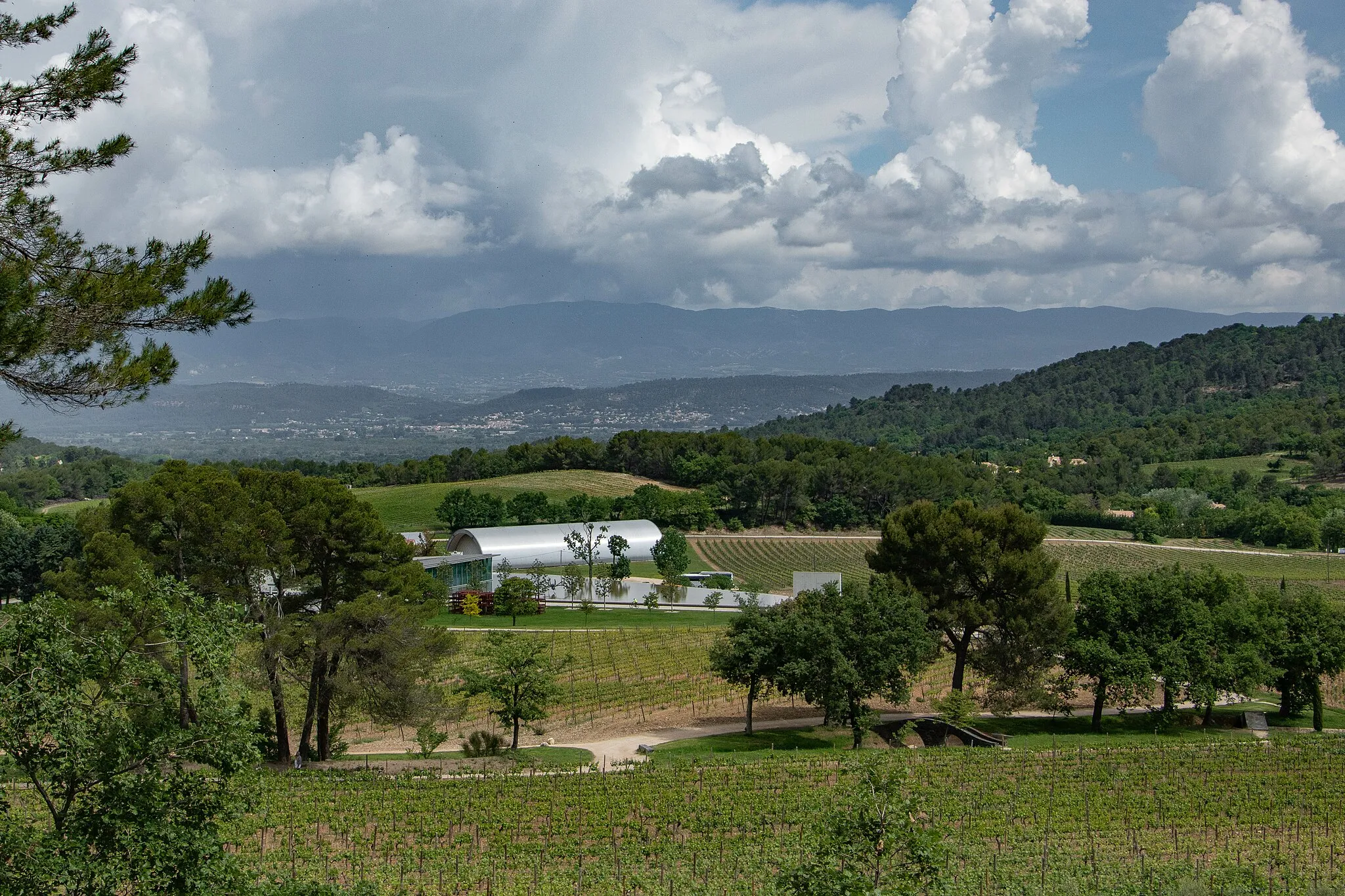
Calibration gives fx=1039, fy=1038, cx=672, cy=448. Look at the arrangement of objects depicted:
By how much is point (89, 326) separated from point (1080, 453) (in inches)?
5337

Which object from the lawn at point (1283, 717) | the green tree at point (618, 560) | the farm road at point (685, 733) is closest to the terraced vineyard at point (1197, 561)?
the green tree at point (618, 560)

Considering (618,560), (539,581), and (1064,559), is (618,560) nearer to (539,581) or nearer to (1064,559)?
(539,581)

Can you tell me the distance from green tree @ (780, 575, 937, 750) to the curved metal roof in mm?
38397

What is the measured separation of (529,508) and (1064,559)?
3977 centimetres

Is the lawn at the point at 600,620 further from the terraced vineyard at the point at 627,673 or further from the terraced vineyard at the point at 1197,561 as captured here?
the terraced vineyard at the point at 1197,561

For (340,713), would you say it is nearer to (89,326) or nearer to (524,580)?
(89,326)

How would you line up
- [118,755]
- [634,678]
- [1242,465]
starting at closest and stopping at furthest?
[118,755] < [634,678] < [1242,465]

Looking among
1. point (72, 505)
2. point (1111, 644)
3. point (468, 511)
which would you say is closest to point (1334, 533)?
point (1111, 644)

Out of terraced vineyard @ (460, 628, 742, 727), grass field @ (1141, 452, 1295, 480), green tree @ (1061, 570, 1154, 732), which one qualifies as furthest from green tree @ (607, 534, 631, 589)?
grass field @ (1141, 452, 1295, 480)

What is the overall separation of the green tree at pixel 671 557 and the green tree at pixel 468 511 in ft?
57.3

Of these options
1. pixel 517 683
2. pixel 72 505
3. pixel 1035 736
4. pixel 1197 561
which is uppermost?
pixel 72 505

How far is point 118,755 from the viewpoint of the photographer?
10258mm

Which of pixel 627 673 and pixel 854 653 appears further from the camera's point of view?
pixel 627 673

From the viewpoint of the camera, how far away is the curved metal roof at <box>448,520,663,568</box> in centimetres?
6556
